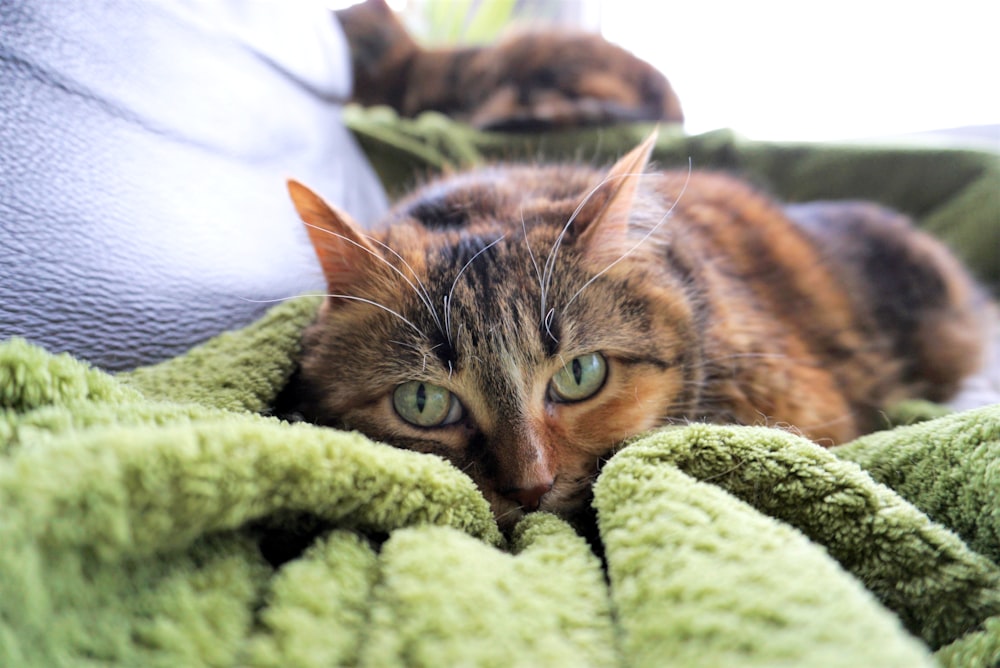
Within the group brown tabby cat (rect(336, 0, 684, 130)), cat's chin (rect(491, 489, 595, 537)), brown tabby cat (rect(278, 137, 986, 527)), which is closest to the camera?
cat's chin (rect(491, 489, 595, 537))

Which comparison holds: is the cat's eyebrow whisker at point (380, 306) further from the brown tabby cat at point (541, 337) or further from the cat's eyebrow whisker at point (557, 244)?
the cat's eyebrow whisker at point (557, 244)

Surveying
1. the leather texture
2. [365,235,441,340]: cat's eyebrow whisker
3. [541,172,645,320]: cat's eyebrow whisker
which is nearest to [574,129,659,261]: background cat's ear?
[541,172,645,320]: cat's eyebrow whisker

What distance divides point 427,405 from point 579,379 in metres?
0.22

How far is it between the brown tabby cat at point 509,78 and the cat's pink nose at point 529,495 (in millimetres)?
1666

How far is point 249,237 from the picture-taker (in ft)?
3.40

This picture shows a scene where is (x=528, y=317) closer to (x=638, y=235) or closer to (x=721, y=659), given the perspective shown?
(x=638, y=235)

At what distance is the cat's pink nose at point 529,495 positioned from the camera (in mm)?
720

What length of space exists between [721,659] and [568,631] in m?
0.12

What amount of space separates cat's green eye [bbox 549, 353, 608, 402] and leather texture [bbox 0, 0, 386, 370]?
52 centimetres

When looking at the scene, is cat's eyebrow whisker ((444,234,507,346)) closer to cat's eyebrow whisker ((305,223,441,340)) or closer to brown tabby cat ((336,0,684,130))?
cat's eyebrow whisker ((305,223,441,340))

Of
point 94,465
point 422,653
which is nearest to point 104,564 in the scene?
point 94,465

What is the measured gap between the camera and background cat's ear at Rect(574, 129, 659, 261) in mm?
874

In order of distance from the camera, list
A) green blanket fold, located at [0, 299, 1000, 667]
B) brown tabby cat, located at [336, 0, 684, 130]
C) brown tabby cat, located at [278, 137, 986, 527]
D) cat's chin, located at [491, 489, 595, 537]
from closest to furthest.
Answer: green blanket fold, located at [0, 299, 1000, 667], cat's chin, located at [491, 489, 595, 537], brown tabby cat, located at [278, 137, 986, 527], brown tabby cat, located at [336, 0, 684, 130]

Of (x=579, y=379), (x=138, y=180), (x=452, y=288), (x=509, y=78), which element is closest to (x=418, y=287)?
(x=452, y=288)
